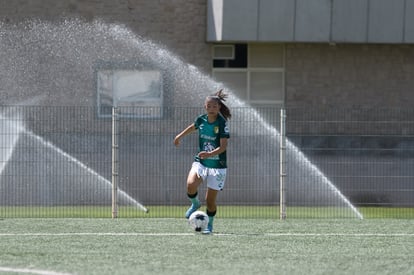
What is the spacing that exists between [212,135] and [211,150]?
192 mm

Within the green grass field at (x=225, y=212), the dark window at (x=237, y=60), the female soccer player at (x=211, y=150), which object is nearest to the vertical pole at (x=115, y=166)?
the green grass field at (x=225, y=212)

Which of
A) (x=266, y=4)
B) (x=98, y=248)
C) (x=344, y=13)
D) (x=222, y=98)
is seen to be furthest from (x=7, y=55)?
(x=98, y=248)

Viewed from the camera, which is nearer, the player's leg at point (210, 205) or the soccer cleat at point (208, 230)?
the soccer cleat at point (208, 230)

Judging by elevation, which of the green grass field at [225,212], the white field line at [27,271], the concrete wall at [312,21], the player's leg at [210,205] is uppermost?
the concrete wall at [312,21]

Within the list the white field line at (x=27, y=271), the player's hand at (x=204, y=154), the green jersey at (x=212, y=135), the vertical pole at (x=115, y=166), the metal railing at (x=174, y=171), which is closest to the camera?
the white field line at (x=27, y=271)

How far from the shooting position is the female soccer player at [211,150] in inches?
573

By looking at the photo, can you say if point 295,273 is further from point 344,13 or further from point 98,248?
point 344,13

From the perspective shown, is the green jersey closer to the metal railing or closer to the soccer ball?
the soccer ball

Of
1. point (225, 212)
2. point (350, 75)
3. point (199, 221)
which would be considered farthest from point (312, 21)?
point (199, 221)

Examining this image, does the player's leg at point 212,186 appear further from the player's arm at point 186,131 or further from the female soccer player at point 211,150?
the player's arm at point 186,131

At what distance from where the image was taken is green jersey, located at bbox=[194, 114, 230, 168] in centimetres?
1462

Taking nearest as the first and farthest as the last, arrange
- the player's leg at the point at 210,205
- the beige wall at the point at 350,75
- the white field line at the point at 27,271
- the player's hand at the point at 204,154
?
the white field line at the point at 27,271 < the player's hand at the point at 204,154 < the player's leg at the point at 210,205 < the beige wall at the point at 350,75

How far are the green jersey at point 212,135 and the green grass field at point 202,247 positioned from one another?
0.93 m

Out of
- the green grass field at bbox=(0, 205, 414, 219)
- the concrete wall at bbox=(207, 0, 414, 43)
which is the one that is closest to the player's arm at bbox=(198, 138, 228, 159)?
the green grass field at bbox=(0, 205, 414, 219)
